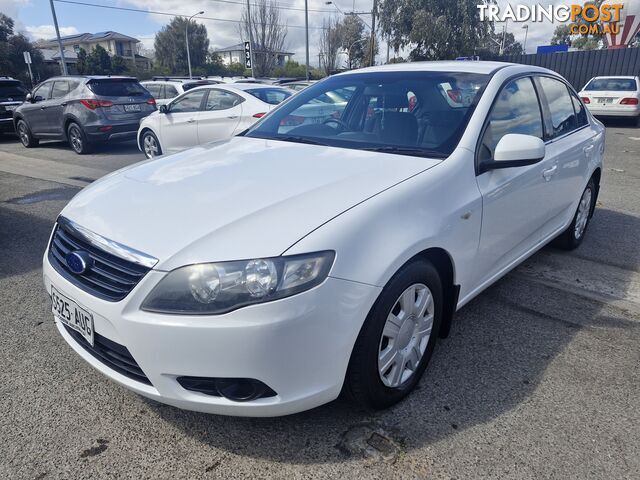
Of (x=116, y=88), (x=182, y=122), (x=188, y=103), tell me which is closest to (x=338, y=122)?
(x=182, y=122)

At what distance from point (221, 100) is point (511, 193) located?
6.60 metres

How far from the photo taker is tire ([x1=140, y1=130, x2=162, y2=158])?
30.5ft

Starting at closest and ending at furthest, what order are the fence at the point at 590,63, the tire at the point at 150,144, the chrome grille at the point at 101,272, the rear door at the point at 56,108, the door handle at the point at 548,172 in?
the chrome grille at the point at 101,272 → the door handle at the point at 548,172 → the tire at the point at 150,144 → the rear door at the point at 56,108 → the fence at the point at 590,63

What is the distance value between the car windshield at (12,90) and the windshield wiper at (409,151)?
48.1ft

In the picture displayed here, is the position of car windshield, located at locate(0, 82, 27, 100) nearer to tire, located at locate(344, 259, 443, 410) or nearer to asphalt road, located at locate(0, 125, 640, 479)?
asphalt road, located at locate(0, 125, 640, 479)

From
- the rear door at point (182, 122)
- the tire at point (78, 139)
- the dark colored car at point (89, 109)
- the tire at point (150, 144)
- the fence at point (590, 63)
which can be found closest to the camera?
the rear door at point (182, 122)

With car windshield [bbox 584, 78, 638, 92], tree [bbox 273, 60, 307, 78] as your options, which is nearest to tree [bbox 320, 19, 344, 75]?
tree [bbox 273, 60, 307, 78]

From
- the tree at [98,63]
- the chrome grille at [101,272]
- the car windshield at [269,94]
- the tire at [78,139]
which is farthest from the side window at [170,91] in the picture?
the tree at [98,63]

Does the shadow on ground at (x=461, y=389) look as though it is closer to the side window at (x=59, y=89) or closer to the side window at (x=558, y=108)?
the side window at (x=558, y=108)

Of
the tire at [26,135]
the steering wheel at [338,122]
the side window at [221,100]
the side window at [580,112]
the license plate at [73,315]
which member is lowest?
the tire at [26,135]

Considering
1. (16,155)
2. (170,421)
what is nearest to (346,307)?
(170,421)

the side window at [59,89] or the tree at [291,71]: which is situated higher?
the side window at [59,89]

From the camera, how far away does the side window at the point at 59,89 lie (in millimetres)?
10836

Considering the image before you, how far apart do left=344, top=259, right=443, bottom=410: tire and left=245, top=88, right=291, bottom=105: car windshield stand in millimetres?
6473
